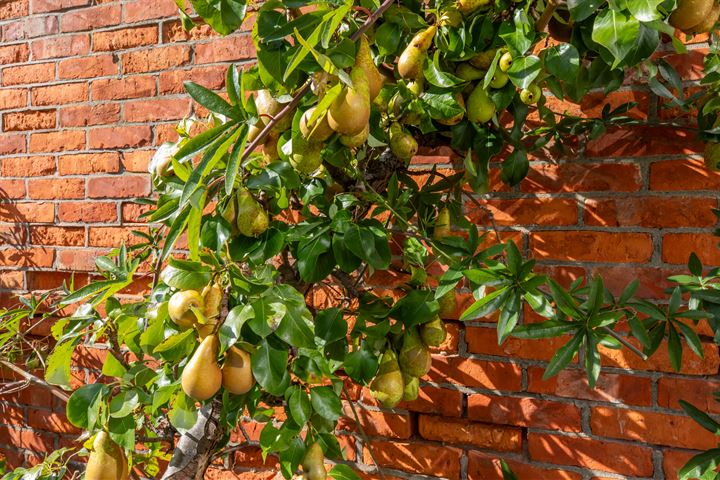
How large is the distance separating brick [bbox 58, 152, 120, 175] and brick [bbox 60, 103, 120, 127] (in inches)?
3.6

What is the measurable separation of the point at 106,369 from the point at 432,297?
0.57 meters

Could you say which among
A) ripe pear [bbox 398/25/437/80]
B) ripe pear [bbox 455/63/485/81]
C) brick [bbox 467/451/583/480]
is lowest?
brick [bbox 467/451/583/480]

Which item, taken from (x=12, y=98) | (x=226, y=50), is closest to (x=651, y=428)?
(x=226, y=50)

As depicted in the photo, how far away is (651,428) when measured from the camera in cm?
127

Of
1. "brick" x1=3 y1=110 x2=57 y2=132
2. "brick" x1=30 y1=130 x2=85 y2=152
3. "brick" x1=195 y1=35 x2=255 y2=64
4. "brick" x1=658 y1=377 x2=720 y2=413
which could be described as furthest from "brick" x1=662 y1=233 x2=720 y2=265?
"brick" x1=3 y1=110 x2=57 y2=132

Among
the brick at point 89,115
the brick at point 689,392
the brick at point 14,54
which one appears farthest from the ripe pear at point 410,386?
the brick at point 14,54

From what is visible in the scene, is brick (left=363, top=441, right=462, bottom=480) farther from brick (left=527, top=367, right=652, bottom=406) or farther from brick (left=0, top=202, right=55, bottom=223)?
brick (left=0, top=202, right=55, bottom=223)

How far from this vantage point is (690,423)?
1242 mm

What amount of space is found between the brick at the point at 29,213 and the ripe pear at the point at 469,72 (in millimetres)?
1370

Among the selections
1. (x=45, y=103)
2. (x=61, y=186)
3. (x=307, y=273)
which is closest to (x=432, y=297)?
(x=307, y=273)

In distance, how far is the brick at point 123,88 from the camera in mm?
1689

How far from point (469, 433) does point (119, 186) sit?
3.70ft

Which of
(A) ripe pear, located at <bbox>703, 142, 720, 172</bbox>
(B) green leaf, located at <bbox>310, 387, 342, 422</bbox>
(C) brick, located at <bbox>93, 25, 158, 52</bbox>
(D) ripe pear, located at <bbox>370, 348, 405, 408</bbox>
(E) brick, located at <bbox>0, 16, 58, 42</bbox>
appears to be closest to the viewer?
(B) green leaf, located at <bbox>310, 387, 342, 422</bbox>

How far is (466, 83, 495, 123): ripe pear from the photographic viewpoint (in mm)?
908
